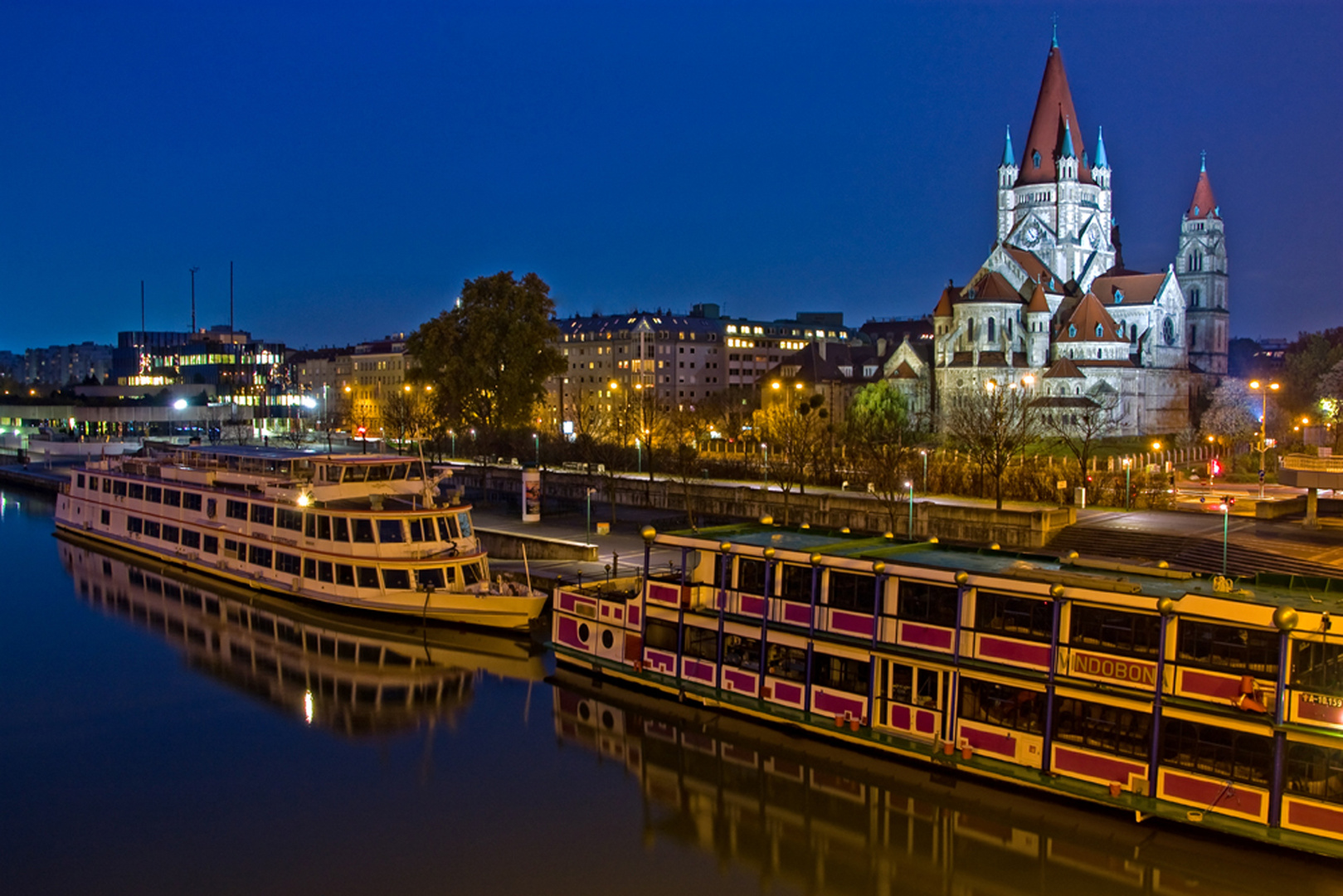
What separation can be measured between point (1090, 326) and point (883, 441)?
37.4 meters

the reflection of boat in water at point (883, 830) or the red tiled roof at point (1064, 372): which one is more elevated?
the red tiled roof at point (1064, 372)

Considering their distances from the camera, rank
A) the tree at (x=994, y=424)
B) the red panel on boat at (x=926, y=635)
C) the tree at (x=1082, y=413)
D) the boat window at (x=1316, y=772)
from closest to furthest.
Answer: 1. the boat window at (x=1316, y=772)
2. the red panel on boat at (x=926, y=635)
3. the tree at (x=994, y=424)
4. the tree at (x=1082, y=413)

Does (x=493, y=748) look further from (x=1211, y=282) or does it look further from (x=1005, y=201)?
→ (x=1211, y=282)

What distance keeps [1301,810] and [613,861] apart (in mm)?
10622

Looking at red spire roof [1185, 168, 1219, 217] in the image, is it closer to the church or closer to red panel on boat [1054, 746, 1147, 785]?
the church

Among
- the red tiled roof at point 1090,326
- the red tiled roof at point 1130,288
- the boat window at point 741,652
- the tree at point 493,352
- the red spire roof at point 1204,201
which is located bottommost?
the boat window at point 741,652

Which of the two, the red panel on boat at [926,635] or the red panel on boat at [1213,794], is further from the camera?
the red panel on boat at [926,635]

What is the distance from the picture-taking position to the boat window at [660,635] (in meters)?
24.3

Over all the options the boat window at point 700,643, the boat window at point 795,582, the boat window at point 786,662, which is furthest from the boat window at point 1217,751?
the boat window at point 700,643

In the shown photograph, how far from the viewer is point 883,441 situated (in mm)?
62000

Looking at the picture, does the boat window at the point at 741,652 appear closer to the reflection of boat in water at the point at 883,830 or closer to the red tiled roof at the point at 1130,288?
the reflection of boat in water at the point at 883,830

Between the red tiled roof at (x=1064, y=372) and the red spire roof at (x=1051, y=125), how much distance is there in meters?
24.0

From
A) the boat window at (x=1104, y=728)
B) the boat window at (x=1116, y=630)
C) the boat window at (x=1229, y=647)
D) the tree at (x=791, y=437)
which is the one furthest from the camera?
the tree at (x=791, y=437)

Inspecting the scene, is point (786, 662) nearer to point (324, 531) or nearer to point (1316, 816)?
point (1316, 816)
